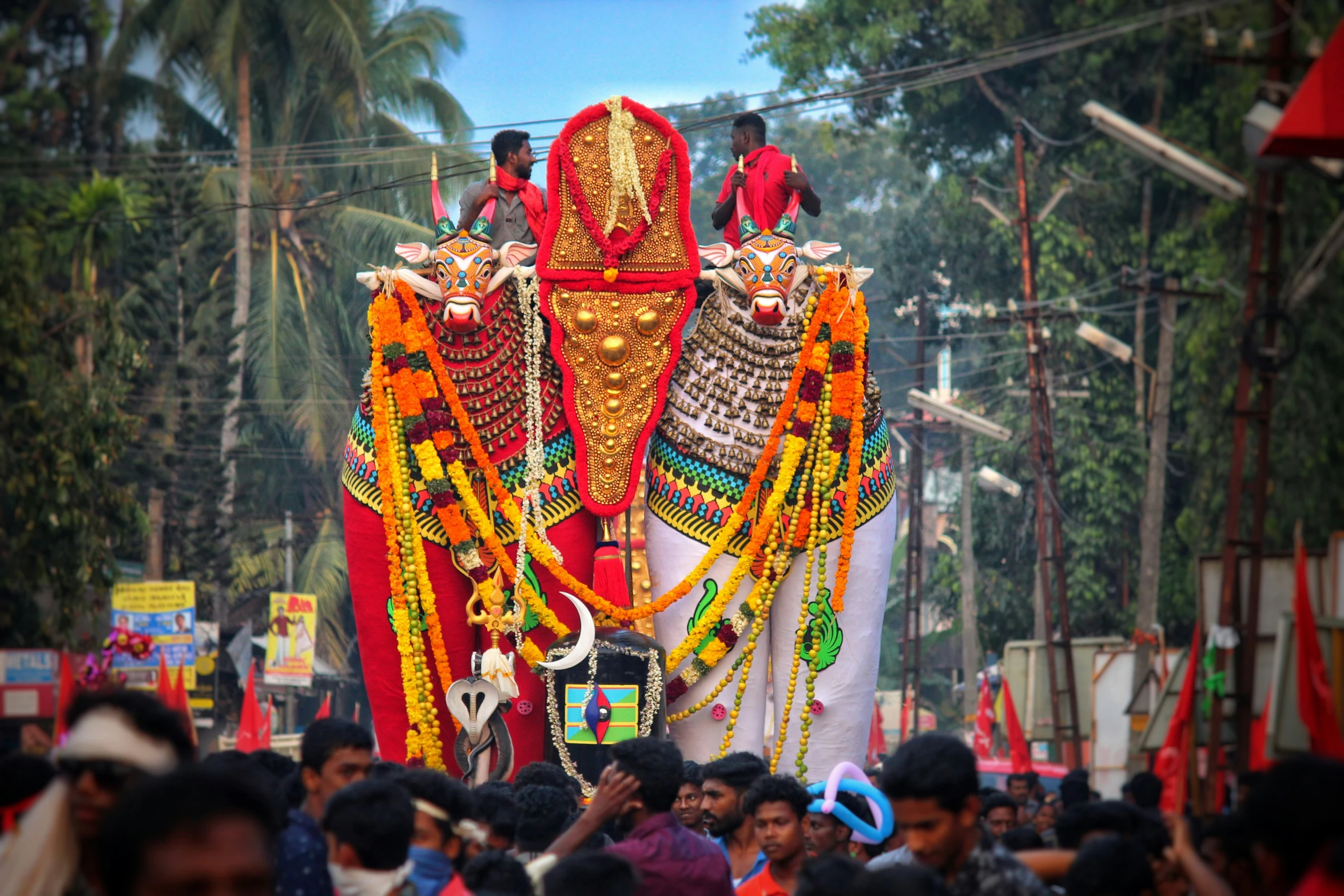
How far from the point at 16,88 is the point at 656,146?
815cm

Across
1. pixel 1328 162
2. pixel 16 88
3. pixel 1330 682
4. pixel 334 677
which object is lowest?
pixel 334 677

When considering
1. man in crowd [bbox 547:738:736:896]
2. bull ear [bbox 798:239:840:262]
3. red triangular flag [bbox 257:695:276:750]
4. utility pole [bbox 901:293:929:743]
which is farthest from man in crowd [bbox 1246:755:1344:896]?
utility pole [bbox 901:293:929:743]

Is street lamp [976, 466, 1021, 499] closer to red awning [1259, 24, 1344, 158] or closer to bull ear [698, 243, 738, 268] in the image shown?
bull ear [698, 243, 738, 268]

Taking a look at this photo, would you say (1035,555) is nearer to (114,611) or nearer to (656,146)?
(114,611)

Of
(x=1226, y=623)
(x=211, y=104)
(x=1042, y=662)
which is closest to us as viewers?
(x=1226, y=623)

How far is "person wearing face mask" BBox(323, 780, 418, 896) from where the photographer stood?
4062 mm

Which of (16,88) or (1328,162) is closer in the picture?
(1328,162)

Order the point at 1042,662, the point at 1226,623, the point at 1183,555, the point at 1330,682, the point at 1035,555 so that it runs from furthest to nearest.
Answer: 1. the point at 1035,555
2. the point at 1183,555
3. the point at 1042,662
4. the point at 1226,623
5. the point at 1330,682

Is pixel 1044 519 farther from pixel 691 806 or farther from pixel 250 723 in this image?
pixel 691 806

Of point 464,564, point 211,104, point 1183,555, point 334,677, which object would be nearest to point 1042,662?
point 1183,555

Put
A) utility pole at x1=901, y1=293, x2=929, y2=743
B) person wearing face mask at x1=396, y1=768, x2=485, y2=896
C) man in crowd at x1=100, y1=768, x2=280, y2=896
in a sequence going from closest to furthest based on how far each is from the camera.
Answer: man in crowd at x1=100, y1=768, x2=280, y2=896 < person wearing face mask at x1=396, y1=768, x2=485, y2=896 < utility pole at x1=901, y1=293, x2=929, y2=743

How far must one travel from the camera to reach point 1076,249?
23000mm

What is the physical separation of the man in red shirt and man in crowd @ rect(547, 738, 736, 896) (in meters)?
5.44

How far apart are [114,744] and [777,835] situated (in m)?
2.44
